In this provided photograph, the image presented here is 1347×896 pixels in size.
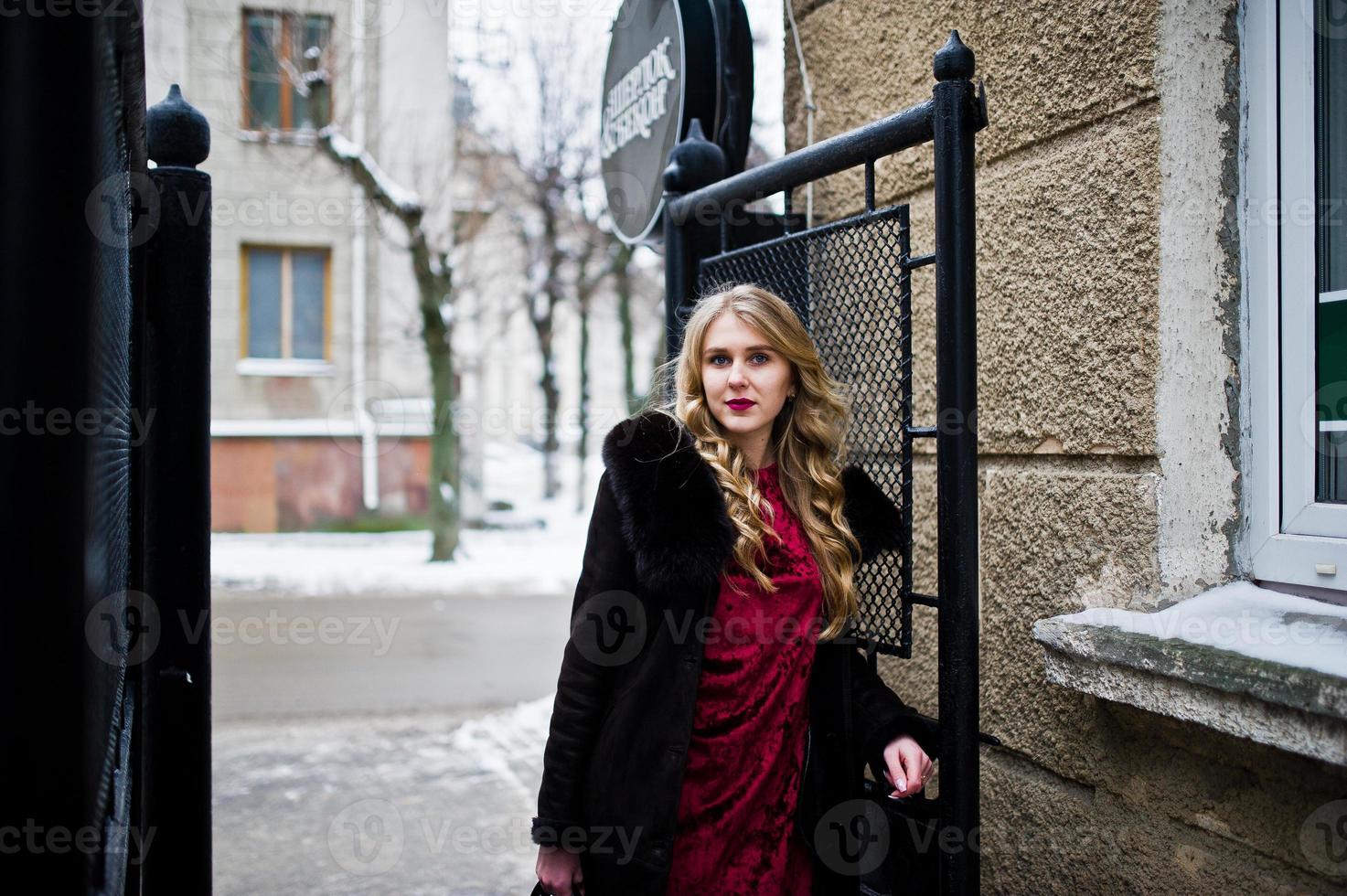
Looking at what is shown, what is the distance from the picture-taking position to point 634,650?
2.18 meters

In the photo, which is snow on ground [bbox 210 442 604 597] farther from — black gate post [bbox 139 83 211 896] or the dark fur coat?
the dark fur coat

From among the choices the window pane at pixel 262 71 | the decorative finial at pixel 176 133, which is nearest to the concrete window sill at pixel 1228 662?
the decorative finial at pixel 176 133

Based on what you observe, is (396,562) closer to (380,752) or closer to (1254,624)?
(380,752)

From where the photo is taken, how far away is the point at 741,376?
2.31m

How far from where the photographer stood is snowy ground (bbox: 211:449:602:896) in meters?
4.32

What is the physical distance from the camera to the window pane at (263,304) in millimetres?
17609

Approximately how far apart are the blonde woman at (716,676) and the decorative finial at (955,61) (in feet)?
1.98

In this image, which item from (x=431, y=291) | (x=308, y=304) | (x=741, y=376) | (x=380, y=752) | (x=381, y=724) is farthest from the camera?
(x=308, y=304)

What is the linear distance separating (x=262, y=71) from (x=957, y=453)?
17330 mm

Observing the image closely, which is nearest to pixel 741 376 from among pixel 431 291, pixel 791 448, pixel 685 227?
pixel 791 448

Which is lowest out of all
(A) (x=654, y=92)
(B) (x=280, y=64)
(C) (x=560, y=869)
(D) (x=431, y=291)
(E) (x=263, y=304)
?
(C) (x=560, y=869)

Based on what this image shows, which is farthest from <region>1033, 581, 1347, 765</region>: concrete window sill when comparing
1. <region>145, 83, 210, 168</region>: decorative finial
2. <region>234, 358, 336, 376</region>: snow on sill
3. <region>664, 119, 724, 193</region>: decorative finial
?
<region>234, 358, 336, 376</region>: snow on sill

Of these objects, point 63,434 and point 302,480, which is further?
point 302,480

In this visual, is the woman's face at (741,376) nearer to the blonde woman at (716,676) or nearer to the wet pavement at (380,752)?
the blonde woman at (716,676)
